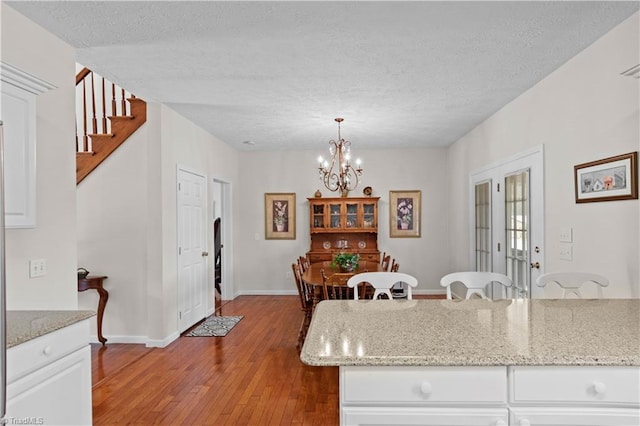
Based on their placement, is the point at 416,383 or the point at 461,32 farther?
the point at 461,32

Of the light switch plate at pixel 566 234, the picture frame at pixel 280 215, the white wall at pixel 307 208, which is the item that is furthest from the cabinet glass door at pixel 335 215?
the light switch plate at pixel 566 234

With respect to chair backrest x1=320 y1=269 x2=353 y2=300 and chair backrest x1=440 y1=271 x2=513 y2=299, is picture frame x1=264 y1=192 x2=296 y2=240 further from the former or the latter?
chair backrest x1=440 y1=271 x2=513 y2=299

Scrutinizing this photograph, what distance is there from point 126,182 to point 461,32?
3509 millimetres

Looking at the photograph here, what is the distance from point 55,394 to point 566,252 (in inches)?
135

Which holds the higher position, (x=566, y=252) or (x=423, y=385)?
(x=566, y=252)

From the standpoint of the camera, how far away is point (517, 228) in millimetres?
4066

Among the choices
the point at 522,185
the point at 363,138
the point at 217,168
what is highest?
the point at 363,138

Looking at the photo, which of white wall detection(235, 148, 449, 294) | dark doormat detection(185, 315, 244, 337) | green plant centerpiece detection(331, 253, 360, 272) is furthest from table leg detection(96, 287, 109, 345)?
white wall detection(235, 148, 449, 294)

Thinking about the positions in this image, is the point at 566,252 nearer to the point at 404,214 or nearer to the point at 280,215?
the point at 404,214

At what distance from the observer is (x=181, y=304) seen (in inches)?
181

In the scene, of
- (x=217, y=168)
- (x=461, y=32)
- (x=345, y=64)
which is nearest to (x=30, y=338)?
(x=345, y=64)

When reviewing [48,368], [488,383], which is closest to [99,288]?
[48,368]

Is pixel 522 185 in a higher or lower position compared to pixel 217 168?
lower

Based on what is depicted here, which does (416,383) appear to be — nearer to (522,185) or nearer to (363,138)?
(522,185)
